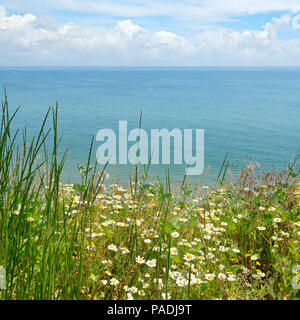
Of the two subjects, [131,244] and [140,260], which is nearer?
[140,260]

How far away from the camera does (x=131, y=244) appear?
2.29m

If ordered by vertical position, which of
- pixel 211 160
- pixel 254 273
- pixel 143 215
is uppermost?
pixel 143 215

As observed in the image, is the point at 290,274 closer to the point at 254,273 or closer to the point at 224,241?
the point at 254,273

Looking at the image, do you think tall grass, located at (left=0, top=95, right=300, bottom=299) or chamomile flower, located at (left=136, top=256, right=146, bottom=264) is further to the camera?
chamomile flower, located at (left=136, top=256, right=146, bottom=264)

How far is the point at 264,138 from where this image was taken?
62.7ft

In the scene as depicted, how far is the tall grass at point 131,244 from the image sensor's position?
1600 millimetres

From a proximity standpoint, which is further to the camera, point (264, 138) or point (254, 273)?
point (264, 138)

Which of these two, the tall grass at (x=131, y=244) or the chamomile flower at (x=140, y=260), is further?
the chamomile flower at (x=140, y=260)

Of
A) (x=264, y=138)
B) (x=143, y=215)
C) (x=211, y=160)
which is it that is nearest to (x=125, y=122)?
(x=264, y=138)

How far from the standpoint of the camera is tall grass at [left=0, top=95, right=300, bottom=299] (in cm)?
160

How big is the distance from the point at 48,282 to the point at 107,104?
3460 centimetres

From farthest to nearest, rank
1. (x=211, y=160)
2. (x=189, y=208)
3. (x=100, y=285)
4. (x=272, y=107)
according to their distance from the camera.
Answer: (x=272, y=107), (x=211, y=160), (x=189, y=208), (x=100, y=285)
